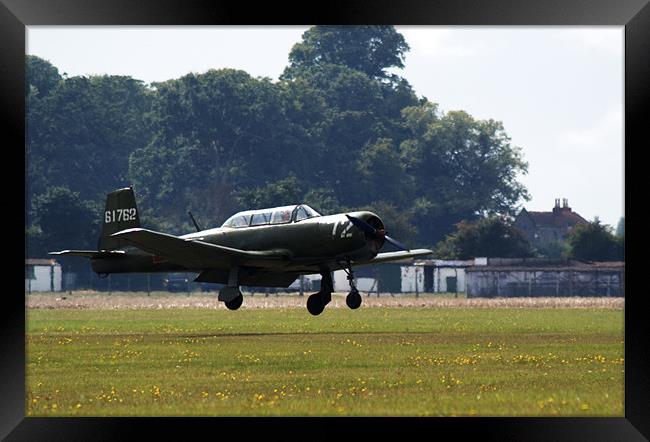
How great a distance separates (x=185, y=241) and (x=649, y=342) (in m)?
18.9

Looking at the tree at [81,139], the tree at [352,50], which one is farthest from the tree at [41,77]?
the tree at [352,50]

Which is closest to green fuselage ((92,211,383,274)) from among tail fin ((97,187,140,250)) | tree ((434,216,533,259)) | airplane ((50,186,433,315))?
airplane ((50,186,433,315))

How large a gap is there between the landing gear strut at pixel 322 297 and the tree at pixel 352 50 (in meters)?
127

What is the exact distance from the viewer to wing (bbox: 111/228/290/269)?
29734 mm

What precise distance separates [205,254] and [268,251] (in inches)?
68.1

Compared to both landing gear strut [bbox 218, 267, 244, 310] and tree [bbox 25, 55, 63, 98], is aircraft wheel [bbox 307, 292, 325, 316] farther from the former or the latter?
tree [bbox 25, 55, 63, 98]

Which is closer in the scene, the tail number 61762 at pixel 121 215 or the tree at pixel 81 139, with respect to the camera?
the tail number 61762 at pixel 121 215

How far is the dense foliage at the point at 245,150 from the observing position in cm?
12762

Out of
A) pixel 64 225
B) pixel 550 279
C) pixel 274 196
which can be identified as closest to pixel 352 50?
pixel 274 196

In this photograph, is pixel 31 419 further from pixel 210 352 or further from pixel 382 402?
pixel 210 352

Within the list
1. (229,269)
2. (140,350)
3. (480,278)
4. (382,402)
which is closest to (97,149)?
(480,278)

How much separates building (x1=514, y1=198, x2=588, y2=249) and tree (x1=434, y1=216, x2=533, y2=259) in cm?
3833

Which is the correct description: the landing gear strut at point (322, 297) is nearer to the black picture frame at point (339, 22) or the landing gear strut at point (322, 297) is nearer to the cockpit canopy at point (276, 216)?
the cockpit canopy at point (276, 216)

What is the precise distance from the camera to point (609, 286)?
256ft
